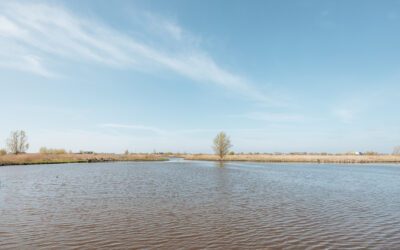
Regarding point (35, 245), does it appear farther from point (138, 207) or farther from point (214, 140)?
point (214, 140)

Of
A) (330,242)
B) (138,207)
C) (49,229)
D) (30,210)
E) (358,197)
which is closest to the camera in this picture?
(330,242)

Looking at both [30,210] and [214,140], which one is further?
[214,140]

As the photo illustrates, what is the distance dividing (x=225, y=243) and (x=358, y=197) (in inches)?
660

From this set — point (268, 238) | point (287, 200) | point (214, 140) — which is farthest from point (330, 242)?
point (214, 140)

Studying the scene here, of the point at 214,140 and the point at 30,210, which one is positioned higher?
the point at 214,140

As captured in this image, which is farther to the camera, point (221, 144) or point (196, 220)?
point (221, 144)

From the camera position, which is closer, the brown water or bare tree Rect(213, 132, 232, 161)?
the brown water

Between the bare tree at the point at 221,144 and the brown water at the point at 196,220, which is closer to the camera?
the brown water at the point at 196,220

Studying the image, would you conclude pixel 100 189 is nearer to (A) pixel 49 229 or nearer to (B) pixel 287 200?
(A) pixel 49 229

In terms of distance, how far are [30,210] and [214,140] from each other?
88398 mm

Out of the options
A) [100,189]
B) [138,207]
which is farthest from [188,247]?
[100,189]

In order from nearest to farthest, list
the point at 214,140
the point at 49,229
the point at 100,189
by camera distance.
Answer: the point at 49,229 < the point at 100,189 < the point at 214,140

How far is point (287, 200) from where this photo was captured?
864 inches

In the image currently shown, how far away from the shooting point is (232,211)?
1781cm
